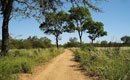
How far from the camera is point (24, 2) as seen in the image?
33.2 feet

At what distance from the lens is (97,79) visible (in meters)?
5.27

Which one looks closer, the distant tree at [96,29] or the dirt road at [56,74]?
the dirt road at [56,74]

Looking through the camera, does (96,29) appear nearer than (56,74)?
No

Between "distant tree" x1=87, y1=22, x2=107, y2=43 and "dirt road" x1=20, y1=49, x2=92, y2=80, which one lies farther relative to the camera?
"distant tree" x1=87, y1=22, x2=107, y2=43

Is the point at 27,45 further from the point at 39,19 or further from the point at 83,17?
the point at 39,19

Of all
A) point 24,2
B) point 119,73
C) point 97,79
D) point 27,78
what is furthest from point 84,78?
point 24,2

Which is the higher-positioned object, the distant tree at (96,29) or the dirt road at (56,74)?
the distant tree at (96,29)

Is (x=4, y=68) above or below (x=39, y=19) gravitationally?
below

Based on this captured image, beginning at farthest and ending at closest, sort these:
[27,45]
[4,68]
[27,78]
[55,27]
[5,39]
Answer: [55,27] → [27,45] → [5,39] → [27,78] → [4,68]

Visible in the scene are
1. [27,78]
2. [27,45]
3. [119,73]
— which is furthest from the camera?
[27,45]

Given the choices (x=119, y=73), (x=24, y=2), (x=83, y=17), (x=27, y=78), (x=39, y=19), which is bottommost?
(x=27, y=78)

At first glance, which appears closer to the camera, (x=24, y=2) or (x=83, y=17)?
(x=24, y=2)

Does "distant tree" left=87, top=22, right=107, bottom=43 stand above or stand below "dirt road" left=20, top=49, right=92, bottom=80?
above

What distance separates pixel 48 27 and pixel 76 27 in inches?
324
